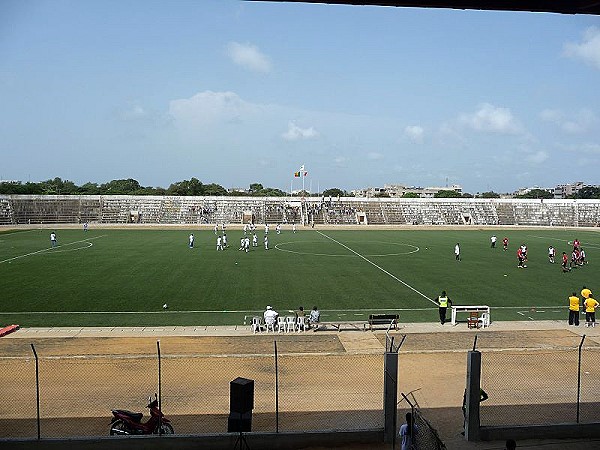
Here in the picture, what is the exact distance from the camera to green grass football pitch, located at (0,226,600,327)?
78.0 ft

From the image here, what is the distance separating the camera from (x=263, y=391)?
1431cm

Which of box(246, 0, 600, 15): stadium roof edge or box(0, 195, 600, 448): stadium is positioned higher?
box(246, 0, 600, 15): stadium roof edge

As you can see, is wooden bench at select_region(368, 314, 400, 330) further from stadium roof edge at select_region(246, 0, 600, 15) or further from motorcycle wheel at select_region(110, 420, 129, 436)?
stadium roof edge at select_region(246, 0, 600, 15)

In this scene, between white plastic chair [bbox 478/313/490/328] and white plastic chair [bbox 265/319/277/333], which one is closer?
white plastic chair [bbox 265/319/277/333]

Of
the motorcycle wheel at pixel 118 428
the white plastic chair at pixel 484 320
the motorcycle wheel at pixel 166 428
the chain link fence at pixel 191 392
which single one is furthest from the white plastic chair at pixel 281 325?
the motorcycle wheel at pixel 118 428

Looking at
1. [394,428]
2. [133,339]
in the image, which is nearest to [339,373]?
[394,428]

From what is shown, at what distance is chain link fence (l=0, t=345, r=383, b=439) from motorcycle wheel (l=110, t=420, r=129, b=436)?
0.54 m

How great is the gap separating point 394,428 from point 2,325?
1640cm

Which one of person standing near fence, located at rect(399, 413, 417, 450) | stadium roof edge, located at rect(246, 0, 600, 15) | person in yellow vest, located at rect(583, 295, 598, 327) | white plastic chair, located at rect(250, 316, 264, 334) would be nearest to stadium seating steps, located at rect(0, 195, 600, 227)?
person in yellow vest, located at rect(583, 295, 598, 327)

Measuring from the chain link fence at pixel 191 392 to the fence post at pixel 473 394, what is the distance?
1.90 meters

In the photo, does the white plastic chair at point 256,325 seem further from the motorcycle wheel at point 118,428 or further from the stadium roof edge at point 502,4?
the stadium roof edge at point 502,4

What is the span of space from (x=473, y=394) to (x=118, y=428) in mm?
7406

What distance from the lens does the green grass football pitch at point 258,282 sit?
23.8 meters

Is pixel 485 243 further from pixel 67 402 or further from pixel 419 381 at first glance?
pixel 67 402
